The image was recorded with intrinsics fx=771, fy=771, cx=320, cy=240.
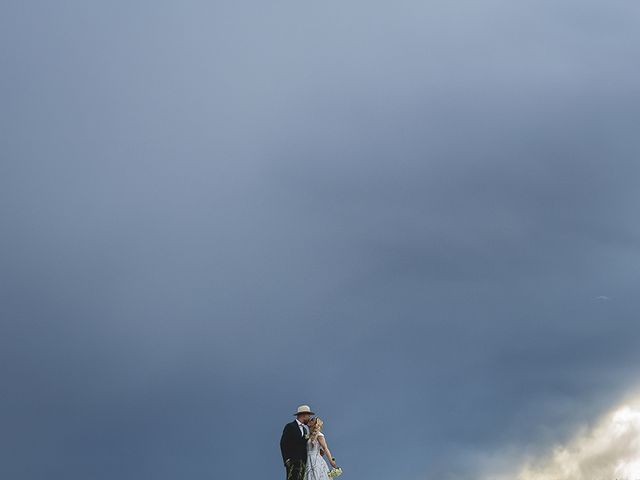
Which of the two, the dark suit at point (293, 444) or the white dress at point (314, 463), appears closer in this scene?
the dark suit at point (293, 444)

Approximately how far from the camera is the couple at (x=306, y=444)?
28.9m

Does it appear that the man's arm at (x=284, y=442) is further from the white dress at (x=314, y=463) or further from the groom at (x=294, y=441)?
the white dress at (x=314, y=463)

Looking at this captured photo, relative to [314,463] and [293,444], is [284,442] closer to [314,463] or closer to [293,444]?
[293,444]

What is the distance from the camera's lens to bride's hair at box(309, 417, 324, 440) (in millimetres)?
29375

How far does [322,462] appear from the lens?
97.0 ft

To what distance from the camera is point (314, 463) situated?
95.6ft

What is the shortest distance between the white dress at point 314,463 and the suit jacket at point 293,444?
0.30 meters

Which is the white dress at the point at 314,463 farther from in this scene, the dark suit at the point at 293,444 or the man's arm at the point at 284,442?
the man's arm at the point at 284,442

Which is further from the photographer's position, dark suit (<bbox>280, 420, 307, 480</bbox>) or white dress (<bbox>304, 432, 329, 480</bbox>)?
white dress (<bbox>304, 432, 329, 480</bbox>)

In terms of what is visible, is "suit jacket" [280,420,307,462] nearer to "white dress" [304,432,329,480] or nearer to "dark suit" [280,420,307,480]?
"dark suit" [280,420,307,480]

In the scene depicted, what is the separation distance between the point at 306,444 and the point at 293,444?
0.55 meters

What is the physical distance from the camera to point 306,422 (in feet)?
96.8

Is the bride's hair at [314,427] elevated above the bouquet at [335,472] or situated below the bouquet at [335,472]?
above

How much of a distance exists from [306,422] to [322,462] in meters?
1.67
